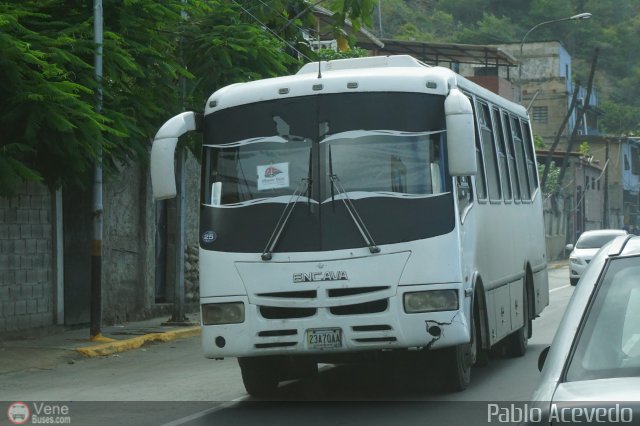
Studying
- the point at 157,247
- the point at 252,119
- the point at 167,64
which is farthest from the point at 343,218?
the point at 157,247

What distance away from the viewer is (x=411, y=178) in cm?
1078

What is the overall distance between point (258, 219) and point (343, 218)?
77 centimetres

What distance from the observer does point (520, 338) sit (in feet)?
50.2

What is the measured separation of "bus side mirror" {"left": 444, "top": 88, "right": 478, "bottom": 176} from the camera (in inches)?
415

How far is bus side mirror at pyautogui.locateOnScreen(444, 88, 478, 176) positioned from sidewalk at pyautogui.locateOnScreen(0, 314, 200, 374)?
716 centimetres

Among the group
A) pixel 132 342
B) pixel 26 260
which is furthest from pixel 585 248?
pixel 26 260

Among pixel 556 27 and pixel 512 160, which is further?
pixel 556 27

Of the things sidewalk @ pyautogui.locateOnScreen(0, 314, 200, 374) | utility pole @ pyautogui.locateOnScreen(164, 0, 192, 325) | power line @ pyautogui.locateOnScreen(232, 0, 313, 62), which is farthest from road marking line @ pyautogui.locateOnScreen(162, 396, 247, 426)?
power line @ pyautogui.locateOnScreen(232, 0, 313, 62)

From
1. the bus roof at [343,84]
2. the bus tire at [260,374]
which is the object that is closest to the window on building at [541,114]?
the bus roof at [343,84]

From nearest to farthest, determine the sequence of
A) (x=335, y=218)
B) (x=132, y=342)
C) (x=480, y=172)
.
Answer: (x=335, y=218) → (x=480, y=172) → (x=132, y=342)

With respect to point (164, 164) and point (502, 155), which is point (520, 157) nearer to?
point (502, 155)

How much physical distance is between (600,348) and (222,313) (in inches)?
250

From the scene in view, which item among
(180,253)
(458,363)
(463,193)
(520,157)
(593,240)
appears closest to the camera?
(458,363)

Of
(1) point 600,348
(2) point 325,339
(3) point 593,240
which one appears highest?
(3) point 593,240
